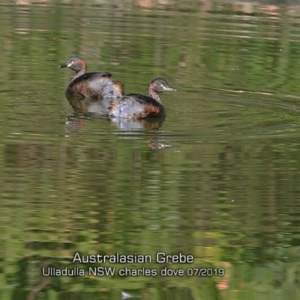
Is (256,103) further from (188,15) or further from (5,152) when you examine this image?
(188,15)

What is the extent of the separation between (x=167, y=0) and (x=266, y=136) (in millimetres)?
12590

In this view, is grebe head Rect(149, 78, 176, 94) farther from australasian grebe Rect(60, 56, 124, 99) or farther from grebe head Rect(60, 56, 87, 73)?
grebe head Rect(60, 56, 87, 73)

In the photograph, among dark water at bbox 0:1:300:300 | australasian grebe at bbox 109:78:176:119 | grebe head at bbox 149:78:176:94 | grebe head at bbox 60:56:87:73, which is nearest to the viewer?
dark water at bbox 0:1:300:300

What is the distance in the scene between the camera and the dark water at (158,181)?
7.16 metres

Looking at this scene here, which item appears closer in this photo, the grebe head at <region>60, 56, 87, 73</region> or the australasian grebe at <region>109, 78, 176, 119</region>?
the australasian grebe at <region>109, 78, 176, 119</region>

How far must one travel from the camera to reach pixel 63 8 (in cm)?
2108

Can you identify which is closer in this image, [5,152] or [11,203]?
[11,203]

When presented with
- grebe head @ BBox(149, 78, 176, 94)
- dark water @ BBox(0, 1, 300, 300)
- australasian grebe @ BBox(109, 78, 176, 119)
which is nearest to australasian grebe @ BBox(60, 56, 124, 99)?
dark water @ BBox(0, 1, 300, 300)

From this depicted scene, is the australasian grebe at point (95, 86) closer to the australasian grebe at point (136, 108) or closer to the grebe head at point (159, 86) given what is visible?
the grebe head at point (159, 86)

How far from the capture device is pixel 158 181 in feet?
29.8

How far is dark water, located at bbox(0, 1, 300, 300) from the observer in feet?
23.5

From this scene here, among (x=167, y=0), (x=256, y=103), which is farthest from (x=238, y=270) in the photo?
(x=167, y=0)

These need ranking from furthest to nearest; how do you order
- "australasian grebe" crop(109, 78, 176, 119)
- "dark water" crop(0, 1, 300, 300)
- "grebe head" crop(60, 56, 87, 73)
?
"grebe head" crop(60, 56, 87, 73), "australasian grebe" crop(109, 78, 176, 119), "dark water" crop(0, 1, 300, 300)

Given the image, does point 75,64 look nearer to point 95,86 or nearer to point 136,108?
point 95,86
